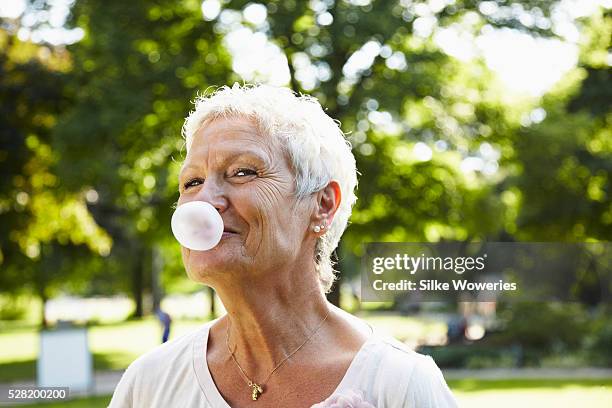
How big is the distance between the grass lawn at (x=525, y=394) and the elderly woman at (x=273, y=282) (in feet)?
23.6

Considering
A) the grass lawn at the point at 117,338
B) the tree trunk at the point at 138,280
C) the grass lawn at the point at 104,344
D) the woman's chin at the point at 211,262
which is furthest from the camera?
the tree trunk at the point at 138,280

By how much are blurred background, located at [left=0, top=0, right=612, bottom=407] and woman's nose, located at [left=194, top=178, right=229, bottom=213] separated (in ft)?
22.9

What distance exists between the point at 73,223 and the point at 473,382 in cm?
688

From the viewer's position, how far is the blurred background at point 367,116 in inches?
381

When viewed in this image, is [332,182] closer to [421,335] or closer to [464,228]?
[421,335]

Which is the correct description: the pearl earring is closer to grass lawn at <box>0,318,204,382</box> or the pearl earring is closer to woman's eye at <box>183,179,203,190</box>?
woman's eye at <box>183,179,203,190</box>

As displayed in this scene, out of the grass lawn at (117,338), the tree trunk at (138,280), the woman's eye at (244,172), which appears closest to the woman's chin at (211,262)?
the woman's eye at (244,172)

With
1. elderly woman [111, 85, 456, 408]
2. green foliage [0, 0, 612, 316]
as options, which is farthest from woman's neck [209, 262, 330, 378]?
green foliage [0, 0, 612, 316]

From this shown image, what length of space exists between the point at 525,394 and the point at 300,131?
8.55m

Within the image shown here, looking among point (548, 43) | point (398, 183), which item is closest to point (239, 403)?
point (398, 183)

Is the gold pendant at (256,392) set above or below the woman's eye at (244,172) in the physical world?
below

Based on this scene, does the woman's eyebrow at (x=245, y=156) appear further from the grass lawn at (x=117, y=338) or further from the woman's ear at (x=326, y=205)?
the grass lawn at (x=117, y=338)

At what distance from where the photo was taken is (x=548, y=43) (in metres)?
11.5

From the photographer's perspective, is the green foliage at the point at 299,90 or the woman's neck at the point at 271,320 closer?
the woman's neck at the point at 271,320
